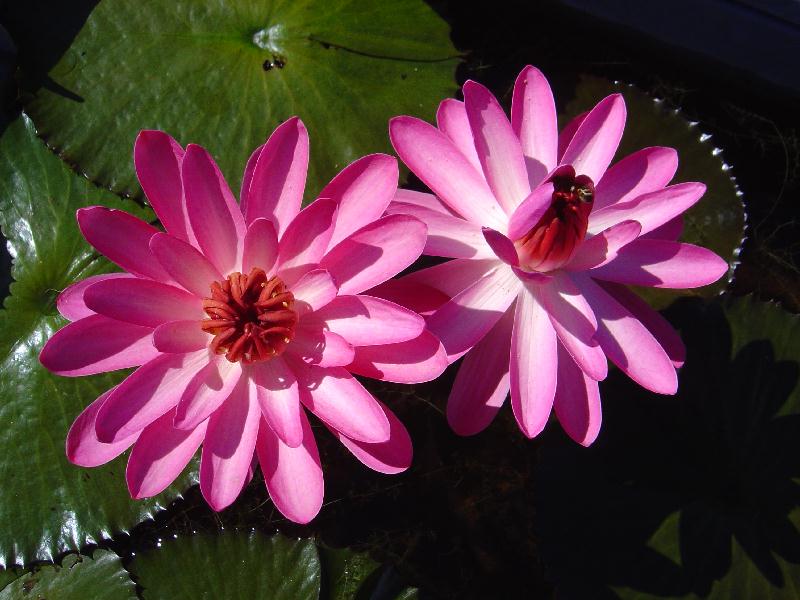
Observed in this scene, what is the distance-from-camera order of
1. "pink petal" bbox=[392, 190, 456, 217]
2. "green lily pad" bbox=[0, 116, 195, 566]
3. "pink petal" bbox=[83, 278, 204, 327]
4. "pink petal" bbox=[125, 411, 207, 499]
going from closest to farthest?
"pink petal" bbox=[83, 278, 204, 327] < "pink petal" bbox=[125, 411, 207, 499] < "pink petal" bbox=[392, 190, 456, 217] < "green lily pad" bbox=[0, 116, 195, 566]

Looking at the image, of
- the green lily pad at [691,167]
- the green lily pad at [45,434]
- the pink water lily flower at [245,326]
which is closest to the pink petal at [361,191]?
the pink water lily flower at [245,326]

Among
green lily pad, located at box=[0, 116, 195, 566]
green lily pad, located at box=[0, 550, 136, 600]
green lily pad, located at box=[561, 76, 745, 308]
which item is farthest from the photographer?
green lily pad, located at box=[561, 76, 745, 308]

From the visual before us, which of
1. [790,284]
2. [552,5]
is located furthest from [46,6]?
[790,284]

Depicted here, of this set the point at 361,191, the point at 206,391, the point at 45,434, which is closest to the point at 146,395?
the point at 206,391

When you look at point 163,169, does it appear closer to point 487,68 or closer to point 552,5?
point 487,68

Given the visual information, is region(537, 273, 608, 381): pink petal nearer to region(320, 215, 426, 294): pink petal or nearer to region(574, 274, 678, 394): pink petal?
region(574, 274, 678, 394): pink petal

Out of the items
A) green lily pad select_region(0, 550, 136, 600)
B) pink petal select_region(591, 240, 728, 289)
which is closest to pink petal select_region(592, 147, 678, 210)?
pink petal select_region(591, 240, 728, 289)
